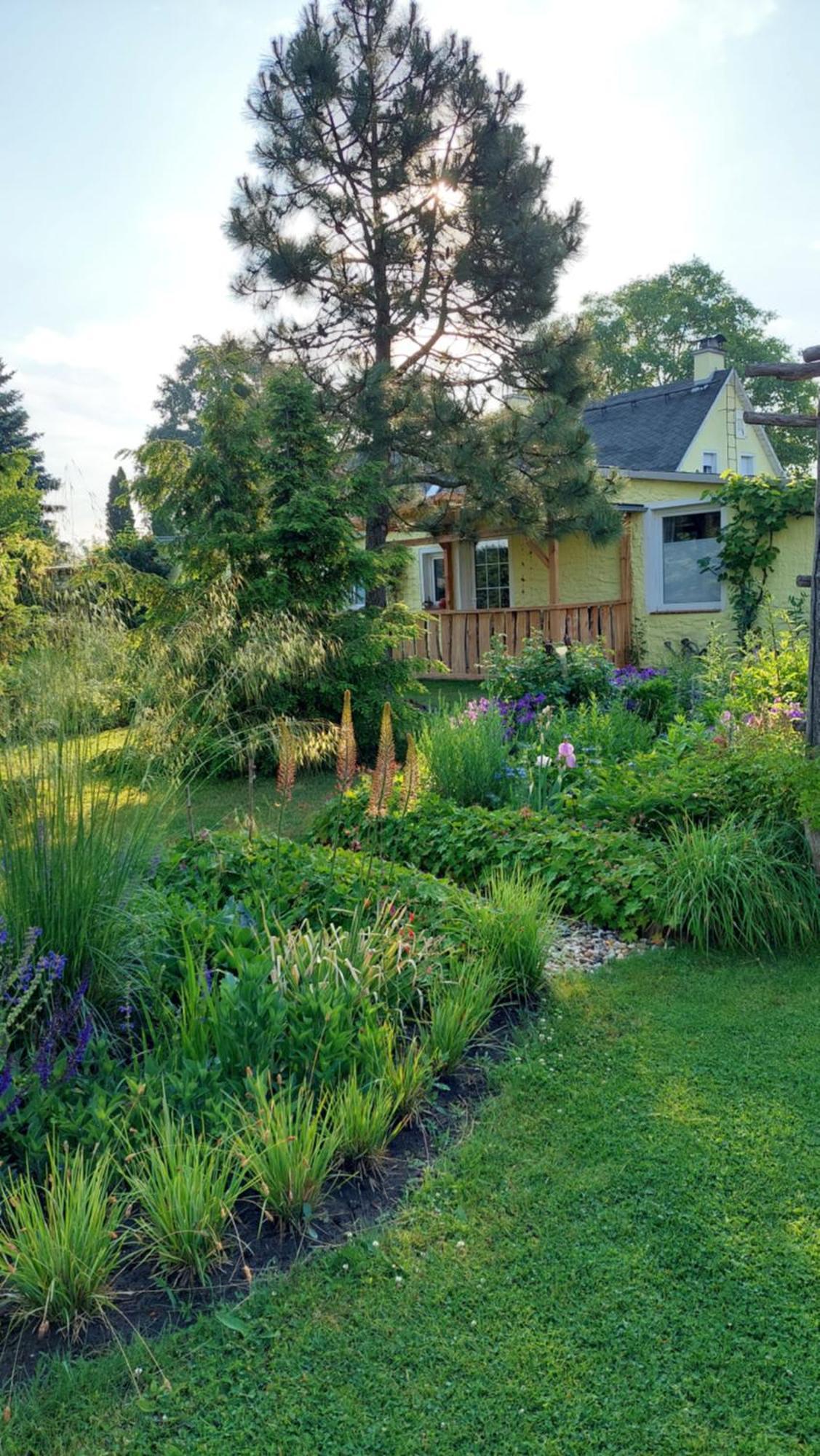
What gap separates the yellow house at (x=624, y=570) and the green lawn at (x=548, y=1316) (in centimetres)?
735

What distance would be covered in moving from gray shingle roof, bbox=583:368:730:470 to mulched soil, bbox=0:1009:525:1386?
1448 centimetres

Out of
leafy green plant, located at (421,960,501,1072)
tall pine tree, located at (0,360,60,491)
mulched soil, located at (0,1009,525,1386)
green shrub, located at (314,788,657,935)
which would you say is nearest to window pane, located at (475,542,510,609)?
green shrub, located at (314,788,657,935)

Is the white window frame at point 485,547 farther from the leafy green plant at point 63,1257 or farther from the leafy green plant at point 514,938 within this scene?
the leafy green plant at point 63,1257

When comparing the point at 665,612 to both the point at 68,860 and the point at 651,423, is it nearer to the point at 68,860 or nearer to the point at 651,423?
the point at 651,423

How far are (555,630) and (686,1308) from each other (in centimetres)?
1193

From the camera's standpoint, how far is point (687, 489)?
45.2 feet

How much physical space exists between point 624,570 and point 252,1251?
12419 millimetres

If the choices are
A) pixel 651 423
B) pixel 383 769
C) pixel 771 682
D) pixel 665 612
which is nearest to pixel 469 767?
pixel 771 682

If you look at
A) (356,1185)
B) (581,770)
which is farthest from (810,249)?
(356,1185)

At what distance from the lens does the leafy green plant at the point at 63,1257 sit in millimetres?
1767

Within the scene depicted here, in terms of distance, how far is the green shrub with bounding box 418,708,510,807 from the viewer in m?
5.45

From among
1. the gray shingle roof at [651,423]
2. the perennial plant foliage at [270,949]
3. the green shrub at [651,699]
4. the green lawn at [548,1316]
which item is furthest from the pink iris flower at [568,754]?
the gray shingle roof at [651,423]

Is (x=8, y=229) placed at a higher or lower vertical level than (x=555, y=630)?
higher

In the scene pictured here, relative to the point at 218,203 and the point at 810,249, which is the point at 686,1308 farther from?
the point at 218,203
